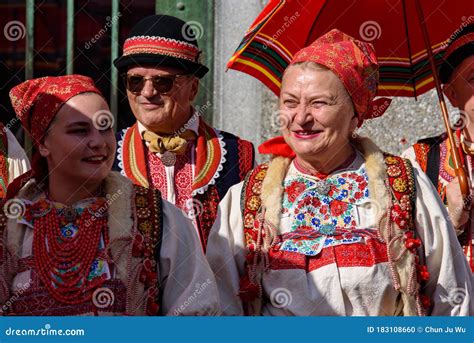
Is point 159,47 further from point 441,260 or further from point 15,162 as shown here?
point 441,260

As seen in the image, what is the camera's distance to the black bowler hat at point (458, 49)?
519 centimetres

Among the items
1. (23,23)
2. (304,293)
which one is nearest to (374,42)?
(304,293)

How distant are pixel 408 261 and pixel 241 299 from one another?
603 millimetres

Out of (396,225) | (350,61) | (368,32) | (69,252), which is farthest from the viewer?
(368,32)

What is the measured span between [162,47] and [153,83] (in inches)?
6.4

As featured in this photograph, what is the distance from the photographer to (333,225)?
14.8 ft

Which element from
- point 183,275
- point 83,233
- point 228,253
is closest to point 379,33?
point 228,253

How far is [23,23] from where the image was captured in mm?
6945

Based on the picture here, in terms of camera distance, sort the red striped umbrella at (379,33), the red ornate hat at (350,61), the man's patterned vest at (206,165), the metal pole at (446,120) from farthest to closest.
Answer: the man's patterned vest at (206,165) < the red striped umbrella at (379,33) < the metal pole at (446,120) < the red ornate hat at (350,61)

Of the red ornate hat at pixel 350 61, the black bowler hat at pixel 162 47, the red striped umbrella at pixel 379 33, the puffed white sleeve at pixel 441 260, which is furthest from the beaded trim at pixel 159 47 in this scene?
the puffed white sleeve at pixel 441 260

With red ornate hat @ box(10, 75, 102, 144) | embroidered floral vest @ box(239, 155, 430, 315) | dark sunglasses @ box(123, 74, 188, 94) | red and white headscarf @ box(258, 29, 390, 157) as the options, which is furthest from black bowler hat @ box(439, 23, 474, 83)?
red ornate hat @ box(10, 75, 102, 144)

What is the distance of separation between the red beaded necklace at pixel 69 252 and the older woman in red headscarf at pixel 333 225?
0.51 m

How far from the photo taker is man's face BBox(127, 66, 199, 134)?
17.3 feet

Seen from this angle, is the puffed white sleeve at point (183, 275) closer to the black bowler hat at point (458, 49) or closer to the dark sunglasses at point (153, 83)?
the dark sunglasses at point (153, 83)
